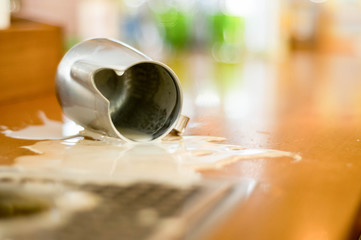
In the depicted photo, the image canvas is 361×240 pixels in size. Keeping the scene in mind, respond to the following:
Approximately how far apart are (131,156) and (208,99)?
0.51m

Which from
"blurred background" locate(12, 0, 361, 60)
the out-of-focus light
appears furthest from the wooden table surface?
"blurred background" locate(12, 0, 361, 60)

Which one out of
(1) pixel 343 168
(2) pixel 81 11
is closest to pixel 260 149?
(1) pixel 343 168

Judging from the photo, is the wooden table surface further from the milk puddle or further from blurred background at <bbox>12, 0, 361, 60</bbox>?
blurred background at <bbox>12, 0, 361, 60</bbox>

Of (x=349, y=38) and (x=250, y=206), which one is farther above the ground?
(x=250, y=206)

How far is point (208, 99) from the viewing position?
42.4 inches

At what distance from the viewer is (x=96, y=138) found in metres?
0.67

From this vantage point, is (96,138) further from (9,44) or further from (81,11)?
(81,11)

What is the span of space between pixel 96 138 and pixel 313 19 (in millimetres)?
2288

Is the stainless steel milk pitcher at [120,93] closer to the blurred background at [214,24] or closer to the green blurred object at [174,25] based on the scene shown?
the blurred background at [214,24]

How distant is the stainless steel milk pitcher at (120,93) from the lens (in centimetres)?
64

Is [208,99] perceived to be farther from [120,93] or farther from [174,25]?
[174,25]

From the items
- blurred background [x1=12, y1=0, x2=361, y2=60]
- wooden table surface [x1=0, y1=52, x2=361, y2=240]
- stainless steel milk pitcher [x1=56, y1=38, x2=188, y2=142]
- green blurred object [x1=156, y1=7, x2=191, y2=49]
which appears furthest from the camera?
green blurred object [x1=156, y1=7, x2=191, y2=49]

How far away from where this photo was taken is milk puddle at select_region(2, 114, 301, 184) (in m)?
0.52

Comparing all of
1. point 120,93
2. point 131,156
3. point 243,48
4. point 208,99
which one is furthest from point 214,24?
point 131,156
